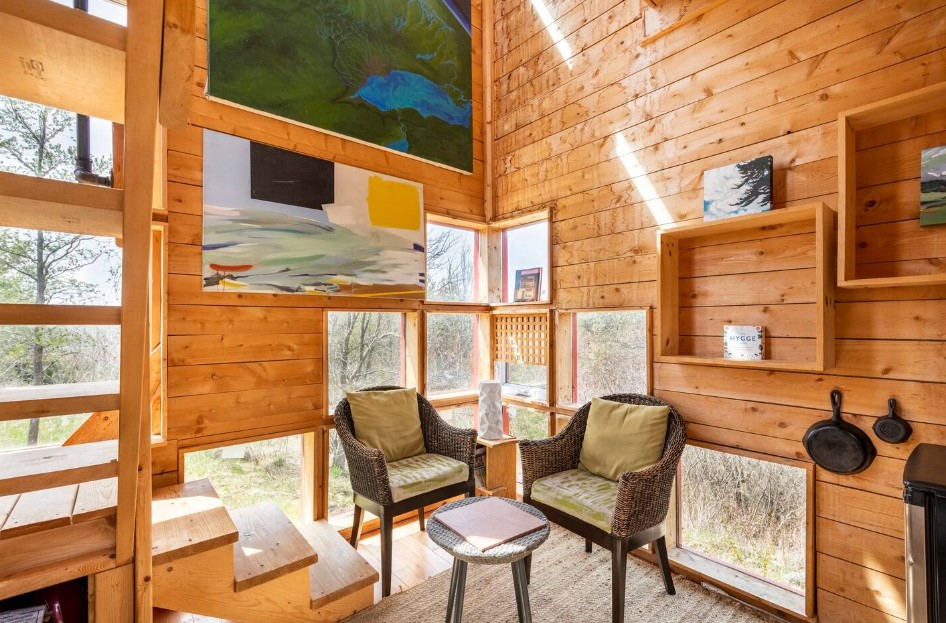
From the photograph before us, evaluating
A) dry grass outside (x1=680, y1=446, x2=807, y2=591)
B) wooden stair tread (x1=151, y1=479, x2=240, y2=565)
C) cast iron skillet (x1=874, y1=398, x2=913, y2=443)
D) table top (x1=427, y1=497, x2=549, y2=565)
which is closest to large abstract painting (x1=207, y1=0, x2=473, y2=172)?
wooden stair tread (x1=151, y1=479, x2=240, y2=565)

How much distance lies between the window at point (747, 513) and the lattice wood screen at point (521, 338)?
3.95 feet

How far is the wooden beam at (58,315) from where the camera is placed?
865 mm

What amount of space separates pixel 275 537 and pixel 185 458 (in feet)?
2.42

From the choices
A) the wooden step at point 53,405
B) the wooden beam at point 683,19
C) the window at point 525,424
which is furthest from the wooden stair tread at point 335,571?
the wooden beam at point 683,19

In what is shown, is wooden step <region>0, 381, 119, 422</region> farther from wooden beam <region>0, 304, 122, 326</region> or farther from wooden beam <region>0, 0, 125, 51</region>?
wooden beam <region>0, 0, 125, 51</region>

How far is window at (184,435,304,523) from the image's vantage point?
2623mm

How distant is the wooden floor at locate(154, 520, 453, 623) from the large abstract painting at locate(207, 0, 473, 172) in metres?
2.65

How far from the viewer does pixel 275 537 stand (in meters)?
2.23

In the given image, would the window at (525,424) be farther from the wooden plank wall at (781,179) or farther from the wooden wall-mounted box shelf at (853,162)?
the wooden wall-mounted box shelf at (853,162)

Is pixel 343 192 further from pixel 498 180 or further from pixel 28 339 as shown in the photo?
pixel 28 339

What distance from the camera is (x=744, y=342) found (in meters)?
2.24

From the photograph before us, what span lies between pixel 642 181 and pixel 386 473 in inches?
89.0

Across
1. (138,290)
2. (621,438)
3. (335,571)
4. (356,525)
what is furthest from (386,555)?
(138,290)

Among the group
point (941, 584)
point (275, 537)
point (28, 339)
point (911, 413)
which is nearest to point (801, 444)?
point (911, 413)
